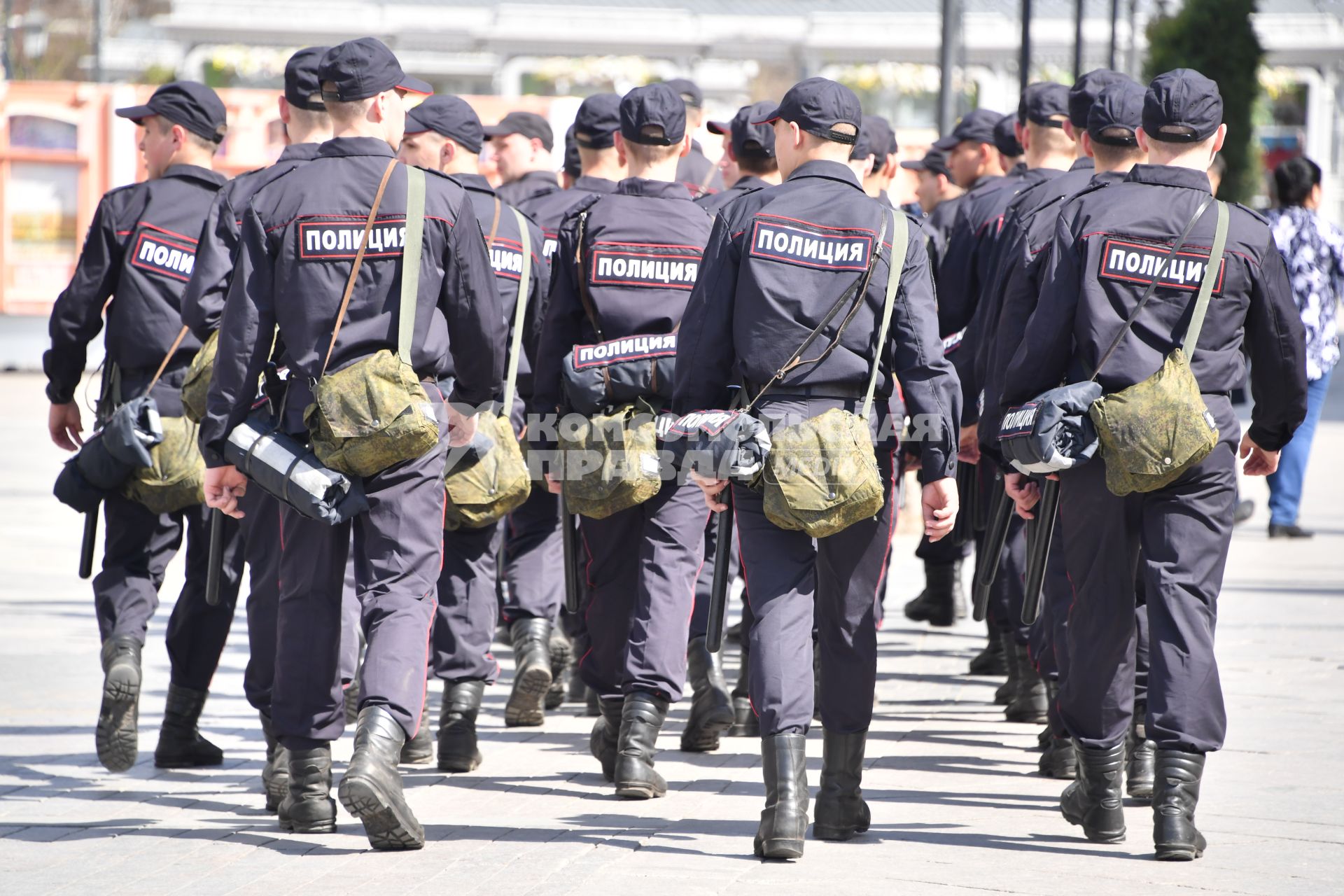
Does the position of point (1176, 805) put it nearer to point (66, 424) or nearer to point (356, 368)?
point (356, 368)

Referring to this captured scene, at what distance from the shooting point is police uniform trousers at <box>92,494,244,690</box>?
6023mm

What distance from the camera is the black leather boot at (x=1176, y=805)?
Result: 4.73m

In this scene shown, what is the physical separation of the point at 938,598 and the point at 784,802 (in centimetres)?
434

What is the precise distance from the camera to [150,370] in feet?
20.1

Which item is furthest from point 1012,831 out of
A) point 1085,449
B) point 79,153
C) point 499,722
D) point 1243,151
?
point 1243,151

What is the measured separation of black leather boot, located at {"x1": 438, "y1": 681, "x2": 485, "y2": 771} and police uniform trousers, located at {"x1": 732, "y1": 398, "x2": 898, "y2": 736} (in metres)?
1.33

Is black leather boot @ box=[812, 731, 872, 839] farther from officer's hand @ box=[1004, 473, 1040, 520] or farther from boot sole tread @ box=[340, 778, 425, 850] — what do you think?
boot sole tread @ box=[340, 778, 425, 850]

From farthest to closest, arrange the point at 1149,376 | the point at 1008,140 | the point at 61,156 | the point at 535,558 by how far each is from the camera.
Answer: the point at 61,156 < the point at 1008,140 < the point at 535,558 < the point at 1149,376

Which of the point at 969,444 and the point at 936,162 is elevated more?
the point at 936,162

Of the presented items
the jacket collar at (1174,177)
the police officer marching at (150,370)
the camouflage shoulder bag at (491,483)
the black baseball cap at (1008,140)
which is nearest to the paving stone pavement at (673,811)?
the police officer marching at (150,370)

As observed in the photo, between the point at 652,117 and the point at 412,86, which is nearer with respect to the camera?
the point at 412,86

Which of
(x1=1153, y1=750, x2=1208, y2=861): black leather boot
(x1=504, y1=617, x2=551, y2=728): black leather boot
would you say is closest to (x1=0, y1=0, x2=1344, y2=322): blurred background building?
(x1=504, y1=617, x2=551, y2=728): black leather boot

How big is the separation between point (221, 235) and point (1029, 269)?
2377 mm

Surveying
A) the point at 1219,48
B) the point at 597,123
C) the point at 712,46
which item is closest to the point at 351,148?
the point at 597,123
